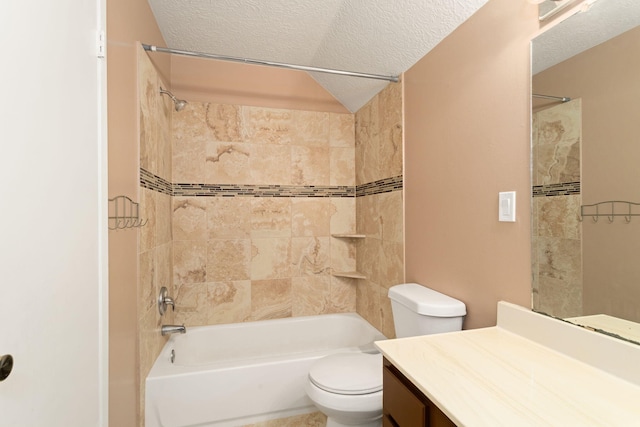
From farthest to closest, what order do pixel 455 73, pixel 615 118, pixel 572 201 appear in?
pixel 455 73 < pixel 572 201 < pixel 615 118

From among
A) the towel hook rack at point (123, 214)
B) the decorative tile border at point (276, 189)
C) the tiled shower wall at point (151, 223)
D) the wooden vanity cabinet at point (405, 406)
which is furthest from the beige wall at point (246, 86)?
the wooden vanity cabinet at point (405, 406)

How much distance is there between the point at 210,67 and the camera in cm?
235

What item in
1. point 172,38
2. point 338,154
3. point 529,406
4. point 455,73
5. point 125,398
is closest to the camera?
point 529,406

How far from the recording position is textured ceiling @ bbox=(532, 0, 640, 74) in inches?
31.4

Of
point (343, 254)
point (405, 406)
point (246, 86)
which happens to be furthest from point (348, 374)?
point (246, 86)

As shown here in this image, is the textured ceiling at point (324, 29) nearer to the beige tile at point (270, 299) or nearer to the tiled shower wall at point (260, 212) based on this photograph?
the tiled shower wall at point (260, 212)

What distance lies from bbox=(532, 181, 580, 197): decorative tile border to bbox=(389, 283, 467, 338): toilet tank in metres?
0.59

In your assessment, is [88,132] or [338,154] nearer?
[88,132]

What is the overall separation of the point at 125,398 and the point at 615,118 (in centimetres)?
202

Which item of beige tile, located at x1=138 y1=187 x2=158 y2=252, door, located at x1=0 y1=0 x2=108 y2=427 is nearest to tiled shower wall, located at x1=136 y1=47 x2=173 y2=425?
beige tile, located at x1=138 y1=187 x2=158 y2=252

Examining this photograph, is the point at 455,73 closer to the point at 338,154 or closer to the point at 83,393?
the point at 338,154

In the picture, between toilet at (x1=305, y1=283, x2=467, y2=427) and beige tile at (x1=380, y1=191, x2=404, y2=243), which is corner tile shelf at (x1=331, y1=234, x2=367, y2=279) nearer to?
beige tile at (x1=380, y1=191, x2=404, y2=243)

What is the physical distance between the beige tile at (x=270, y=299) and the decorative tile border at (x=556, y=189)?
1909 millimetres

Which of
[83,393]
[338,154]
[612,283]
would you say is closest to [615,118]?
[612,283]
